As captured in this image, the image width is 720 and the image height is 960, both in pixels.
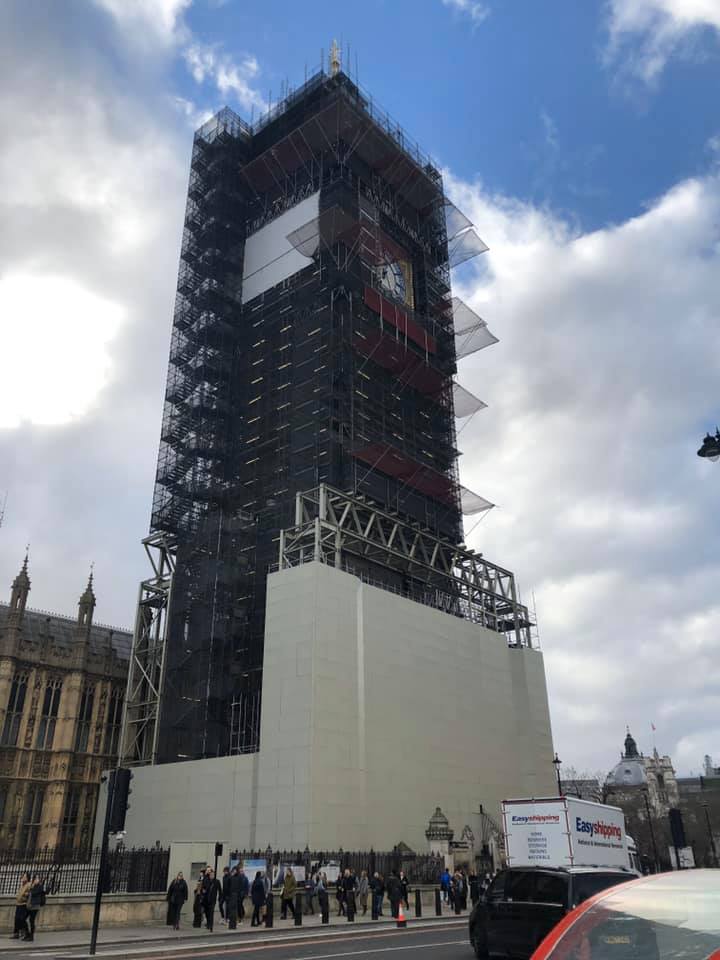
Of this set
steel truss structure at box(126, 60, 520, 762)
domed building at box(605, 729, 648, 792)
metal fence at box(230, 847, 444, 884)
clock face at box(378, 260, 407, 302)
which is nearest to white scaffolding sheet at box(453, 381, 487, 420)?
steel truss structure at box(126, 60, 520, 762)

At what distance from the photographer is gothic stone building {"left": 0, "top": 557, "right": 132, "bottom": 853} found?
51.2m

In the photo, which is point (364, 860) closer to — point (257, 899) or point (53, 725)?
point (257, 899)

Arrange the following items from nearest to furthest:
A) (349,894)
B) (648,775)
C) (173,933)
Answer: (173,933)
(349,894)
(648,775)

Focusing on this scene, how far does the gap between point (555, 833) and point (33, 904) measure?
15.1 meters

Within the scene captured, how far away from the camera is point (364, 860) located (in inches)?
1332

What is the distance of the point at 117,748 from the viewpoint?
56.8 meters

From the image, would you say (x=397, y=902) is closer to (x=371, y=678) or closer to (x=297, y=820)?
(x=297, y=820)

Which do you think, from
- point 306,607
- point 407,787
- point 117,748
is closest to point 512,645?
point 407,787

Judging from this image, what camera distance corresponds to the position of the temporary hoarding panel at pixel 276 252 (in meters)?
57.7

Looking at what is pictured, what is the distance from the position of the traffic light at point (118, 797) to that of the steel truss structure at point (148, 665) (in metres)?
29.0

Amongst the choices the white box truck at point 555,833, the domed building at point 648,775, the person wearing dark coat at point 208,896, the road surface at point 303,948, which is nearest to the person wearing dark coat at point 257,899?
the person wearing dark coat at point 208,896

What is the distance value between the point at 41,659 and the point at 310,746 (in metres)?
28.4

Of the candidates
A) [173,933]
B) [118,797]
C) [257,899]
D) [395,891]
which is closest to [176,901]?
[173,933]

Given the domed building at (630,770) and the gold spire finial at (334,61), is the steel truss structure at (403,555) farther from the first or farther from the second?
the domed building at (630,770)
